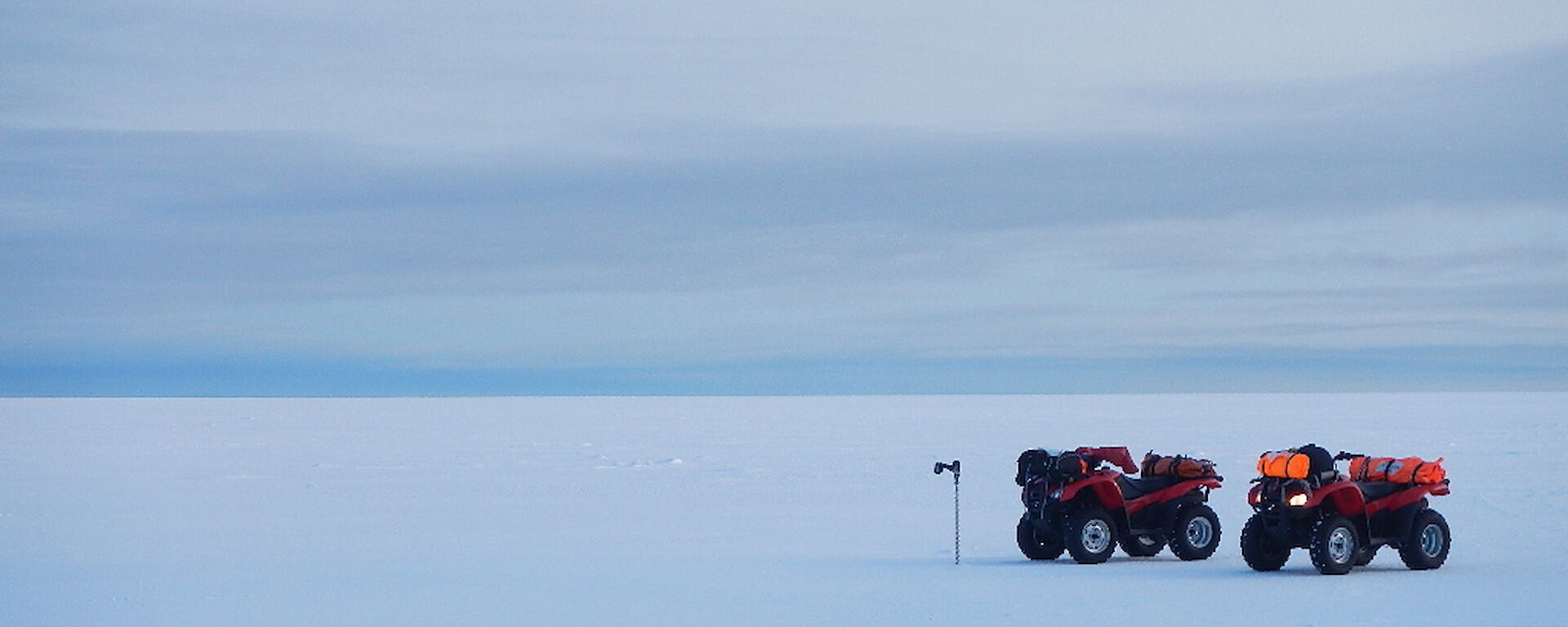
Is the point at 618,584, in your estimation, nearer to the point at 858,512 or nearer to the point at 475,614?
the point at 475,614

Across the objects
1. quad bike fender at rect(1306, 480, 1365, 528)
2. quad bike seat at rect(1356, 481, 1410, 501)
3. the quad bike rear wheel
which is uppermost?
quad bike seat at rect(1356, 481, 1410, 501)

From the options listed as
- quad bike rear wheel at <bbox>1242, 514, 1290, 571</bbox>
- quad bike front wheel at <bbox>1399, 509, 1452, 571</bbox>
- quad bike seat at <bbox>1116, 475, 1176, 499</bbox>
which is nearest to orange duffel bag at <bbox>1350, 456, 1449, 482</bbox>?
quad bike front wheel at <bbox>1399, 509, 1452, 571</bbox>

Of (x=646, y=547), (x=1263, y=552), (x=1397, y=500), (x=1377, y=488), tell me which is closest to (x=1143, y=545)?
(x=1263, y=552)

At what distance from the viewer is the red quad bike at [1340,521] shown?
13781 millimetres

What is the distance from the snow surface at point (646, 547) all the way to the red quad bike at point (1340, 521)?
0.23 m

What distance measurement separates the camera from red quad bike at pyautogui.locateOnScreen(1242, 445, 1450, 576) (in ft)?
45.2

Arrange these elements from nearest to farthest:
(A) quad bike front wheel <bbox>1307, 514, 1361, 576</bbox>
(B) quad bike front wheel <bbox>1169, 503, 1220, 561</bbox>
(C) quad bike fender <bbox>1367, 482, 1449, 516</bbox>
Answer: (A) quad bike front wheel <bbox>1307, 514, 1361, 576</bbox>, (C) quad bike fender <bbox>1367, 482, 1449, 516</bbox>, (B) quad bike front wheel <bbox>1169, 503, 1220, 561</bbox>

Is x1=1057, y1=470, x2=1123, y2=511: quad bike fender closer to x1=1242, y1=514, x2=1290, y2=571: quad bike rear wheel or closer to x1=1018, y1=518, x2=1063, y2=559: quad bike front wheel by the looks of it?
x1=1018, y1=518, x2=1063, y2=559: quad bike front wheel

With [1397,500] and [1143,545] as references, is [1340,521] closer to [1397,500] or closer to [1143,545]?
[1397,500]

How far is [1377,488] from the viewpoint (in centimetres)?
1409

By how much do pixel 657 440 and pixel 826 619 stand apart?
33.6 metres

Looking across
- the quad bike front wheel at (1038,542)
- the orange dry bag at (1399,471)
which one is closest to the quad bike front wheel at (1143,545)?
the quad bike front wheel at (1038,542)

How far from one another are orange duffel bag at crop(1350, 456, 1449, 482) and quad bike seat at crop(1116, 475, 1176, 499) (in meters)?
→ 1.57

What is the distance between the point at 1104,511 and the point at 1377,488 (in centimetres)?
208
